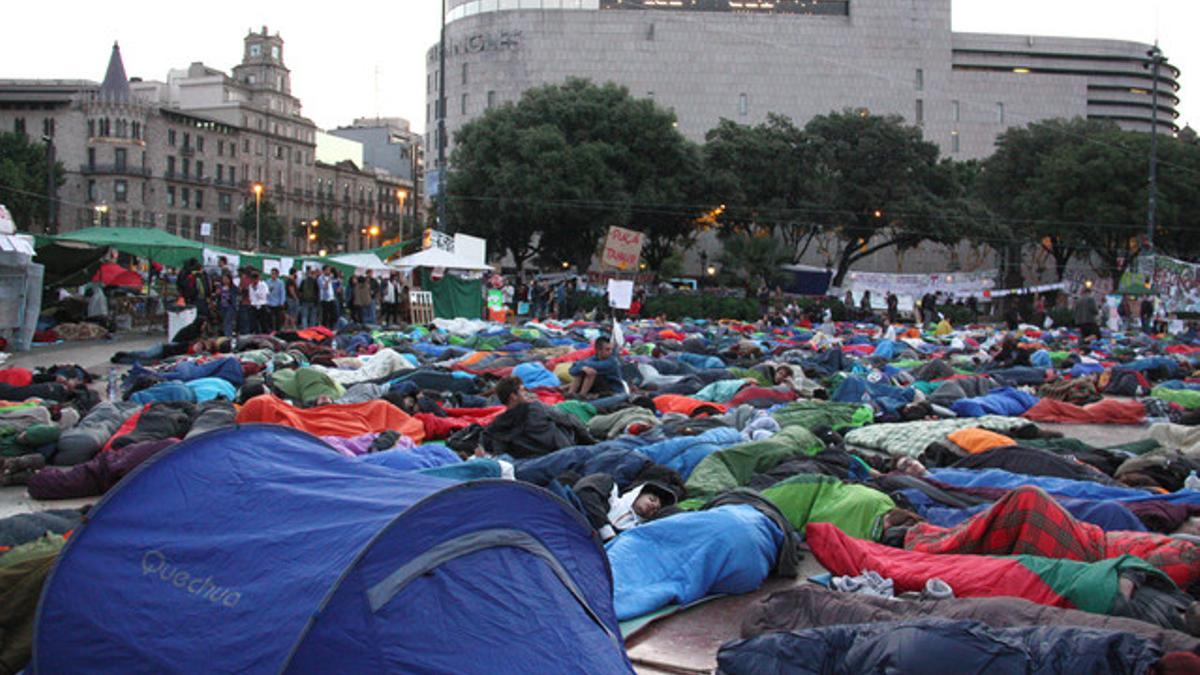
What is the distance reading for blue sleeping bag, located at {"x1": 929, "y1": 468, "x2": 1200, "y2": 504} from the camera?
7.23 m

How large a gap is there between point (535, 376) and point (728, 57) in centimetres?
6608

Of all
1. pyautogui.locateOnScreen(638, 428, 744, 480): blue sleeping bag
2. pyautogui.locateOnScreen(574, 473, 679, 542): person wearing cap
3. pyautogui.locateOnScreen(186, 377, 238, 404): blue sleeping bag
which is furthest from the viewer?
pyautogui.locateOnScreen(186, 377, 238, 404): blue sleeping bag

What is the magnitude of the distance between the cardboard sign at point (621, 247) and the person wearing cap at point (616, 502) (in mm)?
26369

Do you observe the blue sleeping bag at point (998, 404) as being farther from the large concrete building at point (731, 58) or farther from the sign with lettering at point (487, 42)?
the sign with lettering at point (487, 42)

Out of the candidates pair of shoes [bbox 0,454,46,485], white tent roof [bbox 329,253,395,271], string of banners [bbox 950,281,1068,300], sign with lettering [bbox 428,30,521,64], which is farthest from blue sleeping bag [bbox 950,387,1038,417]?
sign with lettering [bbox 428,30,521,64]

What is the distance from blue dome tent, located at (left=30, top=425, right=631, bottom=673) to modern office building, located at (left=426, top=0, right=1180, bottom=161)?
238 feet

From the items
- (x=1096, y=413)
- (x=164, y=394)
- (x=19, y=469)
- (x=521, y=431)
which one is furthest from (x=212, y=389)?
(x=1096, y=413)

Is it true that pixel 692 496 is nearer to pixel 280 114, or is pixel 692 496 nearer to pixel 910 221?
pixel 910 221

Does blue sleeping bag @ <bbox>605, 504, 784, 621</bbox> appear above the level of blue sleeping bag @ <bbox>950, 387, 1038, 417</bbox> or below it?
below

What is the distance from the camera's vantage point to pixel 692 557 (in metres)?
6.02

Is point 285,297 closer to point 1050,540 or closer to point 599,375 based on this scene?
point 599,375

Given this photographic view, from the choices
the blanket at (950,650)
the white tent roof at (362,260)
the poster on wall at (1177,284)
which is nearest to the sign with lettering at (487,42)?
the white tent roof at (362,260)

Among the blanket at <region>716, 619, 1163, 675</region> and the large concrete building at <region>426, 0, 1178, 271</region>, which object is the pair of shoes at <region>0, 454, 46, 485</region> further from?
the large concrete building at <region>426, 0, 1178, 271</region>

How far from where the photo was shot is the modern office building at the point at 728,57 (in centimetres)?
7606
